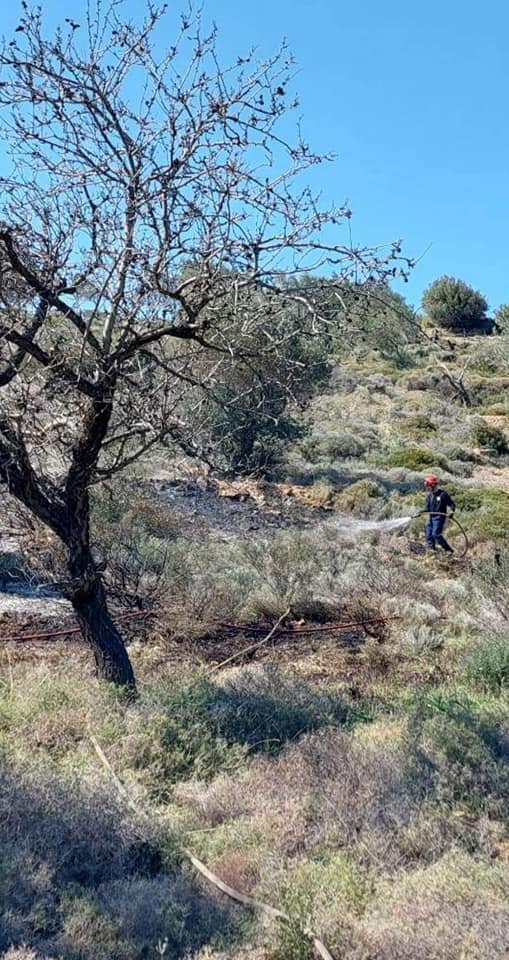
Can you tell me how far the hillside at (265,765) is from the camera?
3592 millimetres

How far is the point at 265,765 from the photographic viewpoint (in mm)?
5348

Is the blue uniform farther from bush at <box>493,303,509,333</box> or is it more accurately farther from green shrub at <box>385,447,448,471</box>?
bush at <box>493,303,509,333</box>

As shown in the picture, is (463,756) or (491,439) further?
(491,439)

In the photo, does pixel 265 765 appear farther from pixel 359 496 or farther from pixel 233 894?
pixel 359 496

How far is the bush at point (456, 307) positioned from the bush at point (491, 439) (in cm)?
2211

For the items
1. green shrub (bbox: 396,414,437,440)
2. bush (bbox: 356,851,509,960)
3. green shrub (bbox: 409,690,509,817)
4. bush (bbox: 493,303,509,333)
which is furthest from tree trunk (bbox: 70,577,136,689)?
bush (bbox: 493,303,509,333)

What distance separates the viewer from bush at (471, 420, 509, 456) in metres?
28.6

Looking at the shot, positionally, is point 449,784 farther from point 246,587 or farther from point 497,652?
point 246,587

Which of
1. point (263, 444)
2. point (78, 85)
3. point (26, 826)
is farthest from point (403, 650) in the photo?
point (263, 444)

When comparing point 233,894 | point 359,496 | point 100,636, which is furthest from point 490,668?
point 359,496

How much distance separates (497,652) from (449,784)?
8.35 feet

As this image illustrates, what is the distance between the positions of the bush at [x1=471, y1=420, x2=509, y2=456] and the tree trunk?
77.1 ft

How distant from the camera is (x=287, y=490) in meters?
19.1

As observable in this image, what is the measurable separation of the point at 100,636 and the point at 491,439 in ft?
79.8
